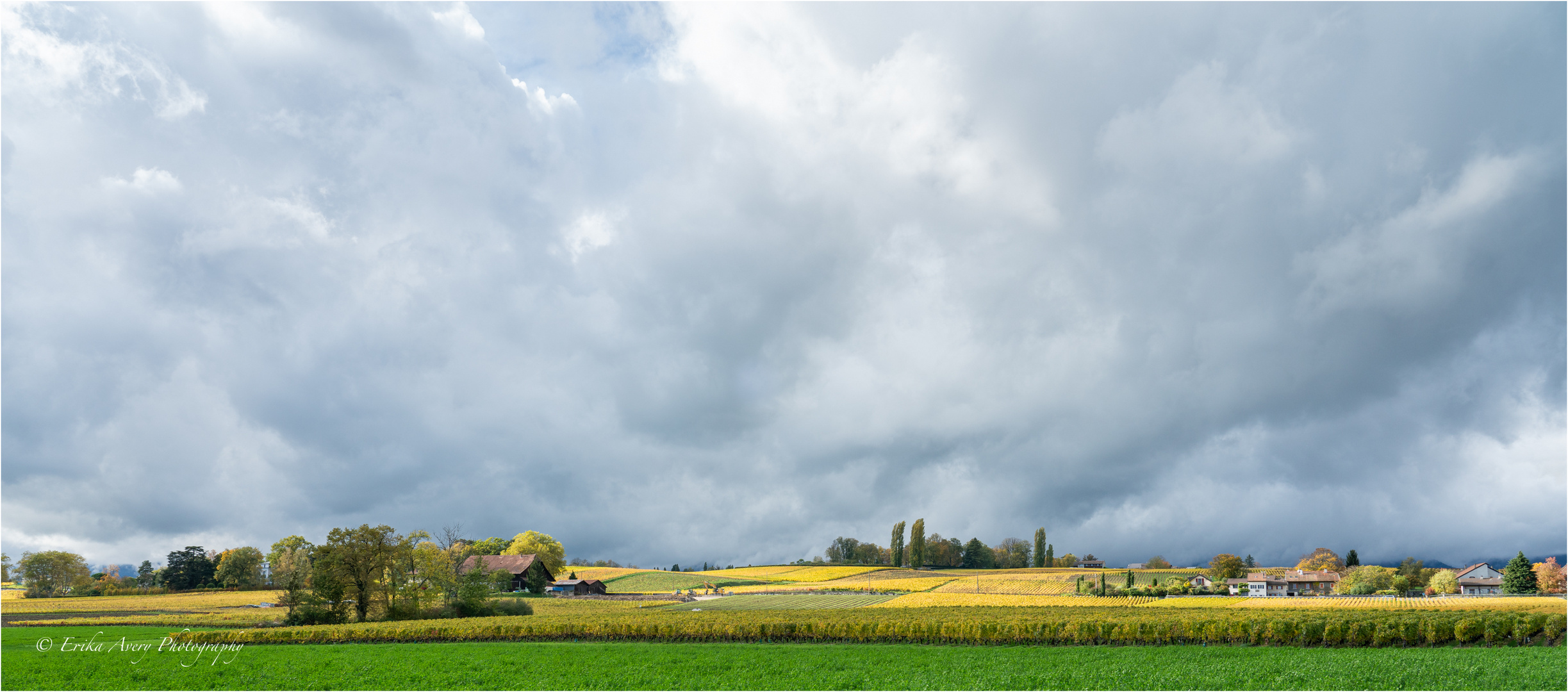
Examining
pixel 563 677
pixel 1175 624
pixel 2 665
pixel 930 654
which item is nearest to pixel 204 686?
pixel 2 665

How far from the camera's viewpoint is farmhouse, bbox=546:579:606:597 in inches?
4938

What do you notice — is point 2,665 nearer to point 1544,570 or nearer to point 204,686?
point 204,686

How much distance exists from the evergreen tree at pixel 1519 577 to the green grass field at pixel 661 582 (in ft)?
381

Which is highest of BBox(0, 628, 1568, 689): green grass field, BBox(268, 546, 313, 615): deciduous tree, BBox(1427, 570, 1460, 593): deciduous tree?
BBox(0, 628, 1568, 689): green grass field

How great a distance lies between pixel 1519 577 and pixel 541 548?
150 meters

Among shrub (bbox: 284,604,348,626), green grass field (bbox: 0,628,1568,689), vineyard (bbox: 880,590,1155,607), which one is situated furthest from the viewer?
vineyard (bbox: 880,590,1155,607)

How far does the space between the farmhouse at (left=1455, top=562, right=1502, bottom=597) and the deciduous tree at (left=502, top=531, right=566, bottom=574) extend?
475ft

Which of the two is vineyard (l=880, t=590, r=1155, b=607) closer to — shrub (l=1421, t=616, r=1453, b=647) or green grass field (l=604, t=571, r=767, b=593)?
shrub (l=1421, t=616, r=1453, b=647)

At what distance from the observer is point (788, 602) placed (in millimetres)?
101562

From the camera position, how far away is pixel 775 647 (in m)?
43.2

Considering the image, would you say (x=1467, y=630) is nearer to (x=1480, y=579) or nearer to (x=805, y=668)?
(x=805, y=668)

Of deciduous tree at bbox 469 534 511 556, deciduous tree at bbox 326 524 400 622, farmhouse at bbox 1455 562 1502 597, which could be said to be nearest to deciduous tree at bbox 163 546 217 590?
deciduous tree at bbox 469 534 511 556

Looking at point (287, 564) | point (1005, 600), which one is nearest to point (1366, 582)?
point (1005, 600)

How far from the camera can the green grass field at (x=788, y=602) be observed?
89.6m
